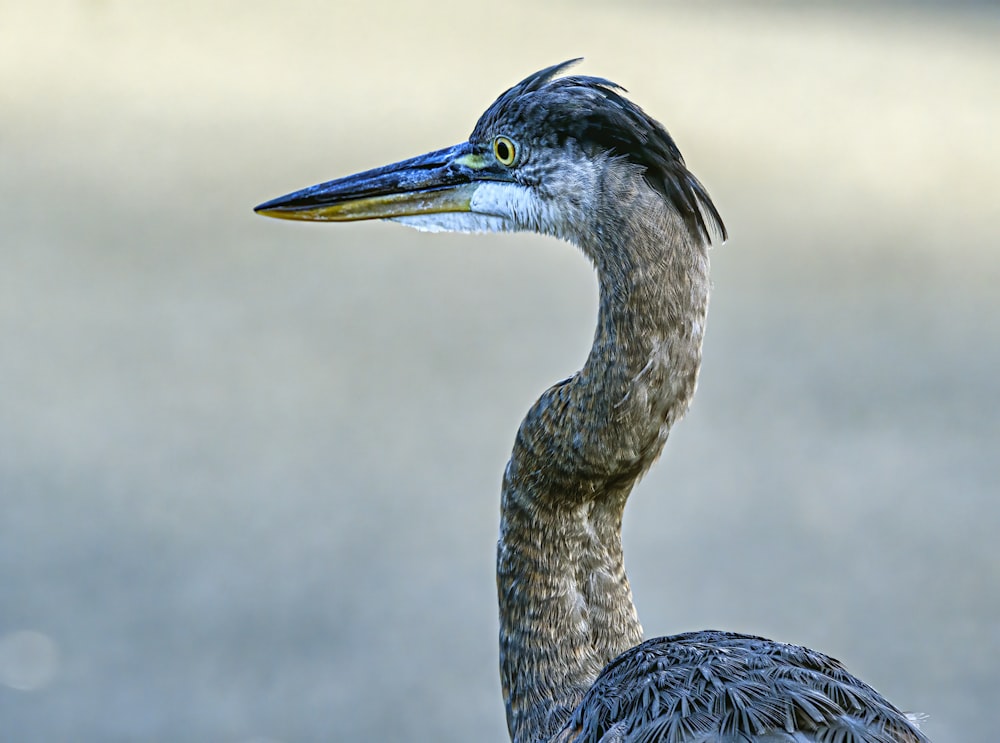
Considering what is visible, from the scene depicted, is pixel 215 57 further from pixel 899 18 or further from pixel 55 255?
pixel 899 18

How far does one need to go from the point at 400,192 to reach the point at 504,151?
202mm

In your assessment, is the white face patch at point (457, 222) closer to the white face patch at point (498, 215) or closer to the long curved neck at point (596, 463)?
the white face patch at point (498, 215)

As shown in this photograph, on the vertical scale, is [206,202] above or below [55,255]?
above

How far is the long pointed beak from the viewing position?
5.76 ft

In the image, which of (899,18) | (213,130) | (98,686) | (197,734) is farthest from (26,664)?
(899,18)

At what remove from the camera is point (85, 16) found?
7.43 meters

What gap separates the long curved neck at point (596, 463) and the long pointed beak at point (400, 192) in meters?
0.25

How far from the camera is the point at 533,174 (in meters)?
1.64

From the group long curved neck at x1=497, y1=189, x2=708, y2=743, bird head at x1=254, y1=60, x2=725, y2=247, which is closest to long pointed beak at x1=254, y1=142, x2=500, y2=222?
bird head at x1=254, y1=60, x2=725, y2=247

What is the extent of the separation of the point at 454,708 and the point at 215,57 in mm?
4789

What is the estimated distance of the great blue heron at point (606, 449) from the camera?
1417 millimetres

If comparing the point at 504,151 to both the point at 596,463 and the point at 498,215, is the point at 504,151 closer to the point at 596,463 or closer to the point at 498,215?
the point at 498,215

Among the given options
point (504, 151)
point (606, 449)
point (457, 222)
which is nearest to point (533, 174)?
point (504, 151)

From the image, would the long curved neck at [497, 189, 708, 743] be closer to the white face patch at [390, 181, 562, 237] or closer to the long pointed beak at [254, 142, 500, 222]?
the white face patch at [390, 181, 562, 237]
